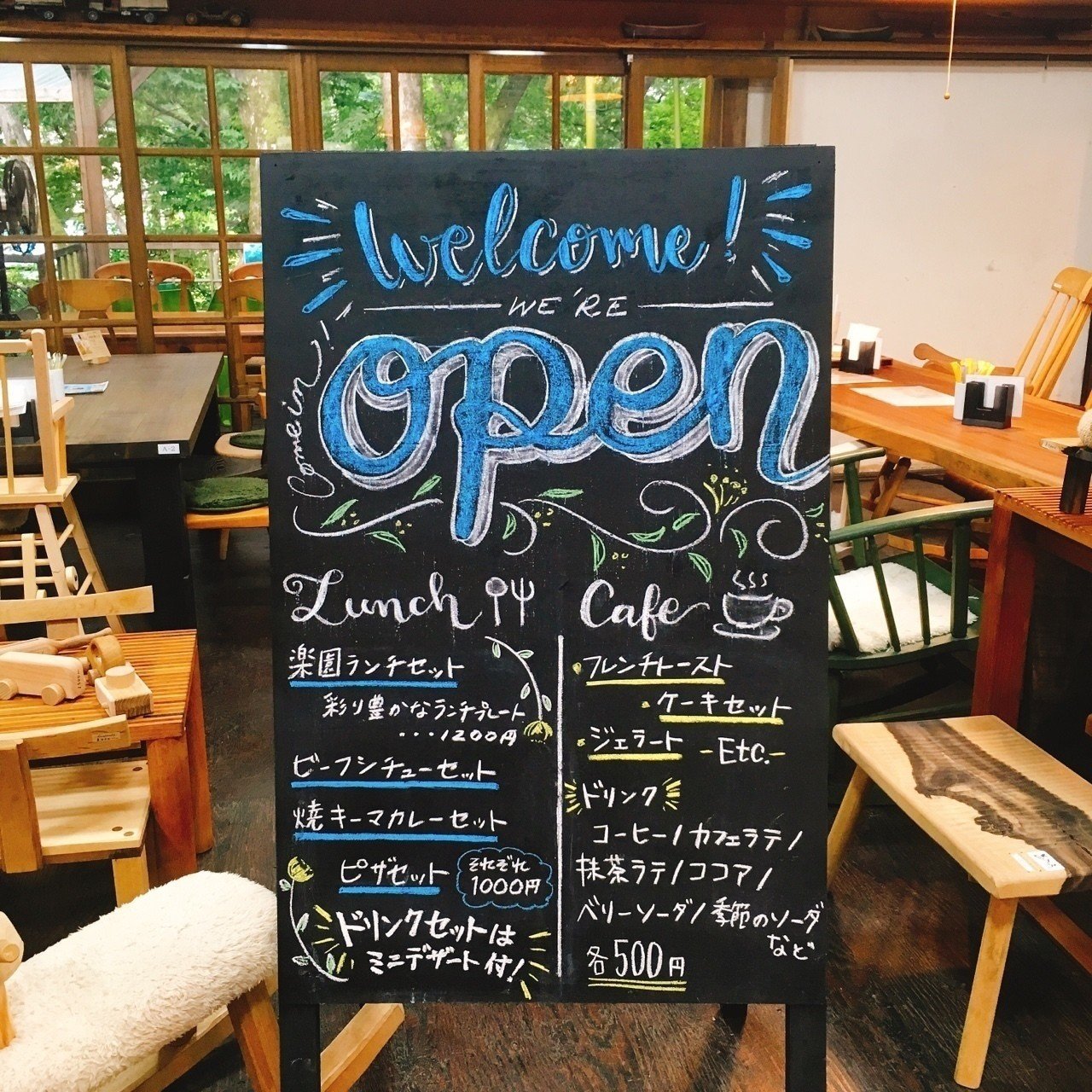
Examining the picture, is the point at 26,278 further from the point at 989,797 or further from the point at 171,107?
the point at 989,797

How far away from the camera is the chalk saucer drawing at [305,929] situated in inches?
51.5

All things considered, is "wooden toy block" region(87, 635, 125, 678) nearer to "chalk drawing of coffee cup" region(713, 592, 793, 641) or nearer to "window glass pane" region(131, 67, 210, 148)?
"chalk drawing of coffee cup" region(713, 592, 793, 641)

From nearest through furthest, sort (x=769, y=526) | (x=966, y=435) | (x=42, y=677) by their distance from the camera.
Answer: (x=769, y=526)
(x=42, y=677)
(x=966, y=435)

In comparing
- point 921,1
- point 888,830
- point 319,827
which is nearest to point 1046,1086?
point 888,830

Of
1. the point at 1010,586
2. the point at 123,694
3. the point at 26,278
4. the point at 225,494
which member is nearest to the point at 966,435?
the point at 1010,586

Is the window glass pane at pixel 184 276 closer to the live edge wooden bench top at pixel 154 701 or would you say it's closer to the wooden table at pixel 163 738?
the live edge wooden bench top at pixel 154 701

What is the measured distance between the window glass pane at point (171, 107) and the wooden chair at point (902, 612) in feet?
11.8

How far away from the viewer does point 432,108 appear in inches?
191

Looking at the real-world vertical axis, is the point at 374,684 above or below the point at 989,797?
above

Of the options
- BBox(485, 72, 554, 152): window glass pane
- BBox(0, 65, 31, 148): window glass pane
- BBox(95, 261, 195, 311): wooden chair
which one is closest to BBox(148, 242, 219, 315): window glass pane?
BBox(95, 261, 195, 311): wooden chair

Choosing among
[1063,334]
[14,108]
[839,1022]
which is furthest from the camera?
[14,108]

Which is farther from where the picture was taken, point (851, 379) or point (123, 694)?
point (851, 379)

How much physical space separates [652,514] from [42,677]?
1.25 metres

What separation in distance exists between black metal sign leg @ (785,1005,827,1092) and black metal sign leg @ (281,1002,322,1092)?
22.8 inches
